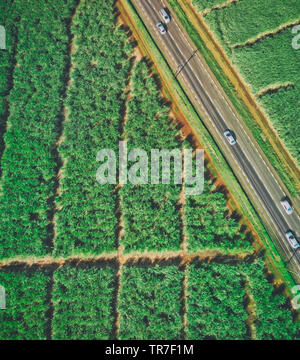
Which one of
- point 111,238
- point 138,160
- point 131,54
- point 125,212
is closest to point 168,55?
point 131,54

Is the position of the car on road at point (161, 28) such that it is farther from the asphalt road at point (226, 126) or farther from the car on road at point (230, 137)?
the car on road at point (230, 137)

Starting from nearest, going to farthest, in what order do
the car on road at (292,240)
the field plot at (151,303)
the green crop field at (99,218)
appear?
the field plot at (151,303), the green crop field at (99,218), the car on road at (292,240)

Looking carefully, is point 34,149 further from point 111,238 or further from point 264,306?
point 264,306

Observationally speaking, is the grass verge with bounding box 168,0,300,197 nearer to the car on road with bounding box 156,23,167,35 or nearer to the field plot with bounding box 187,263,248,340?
the car on road with bounding box 156,23,167,35

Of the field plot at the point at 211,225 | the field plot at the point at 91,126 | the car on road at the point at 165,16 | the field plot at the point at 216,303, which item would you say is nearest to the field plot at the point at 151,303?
the field plot at the point at 216,303

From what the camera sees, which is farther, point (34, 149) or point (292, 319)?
point (34, 149)
